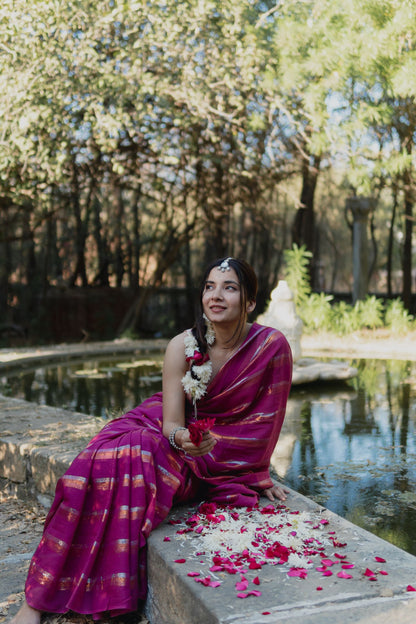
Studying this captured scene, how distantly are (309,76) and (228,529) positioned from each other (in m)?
6.90

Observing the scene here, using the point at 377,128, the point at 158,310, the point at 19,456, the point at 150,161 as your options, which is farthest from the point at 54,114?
the point at 158,310

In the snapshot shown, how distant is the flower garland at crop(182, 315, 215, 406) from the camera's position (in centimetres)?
245

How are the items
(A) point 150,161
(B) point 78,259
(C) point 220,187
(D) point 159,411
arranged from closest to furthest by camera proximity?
(D) point 159,411 → (A) point 150,161 → (C) point 220,187 → (B) point 78,259

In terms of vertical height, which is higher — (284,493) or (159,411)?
(159,411)

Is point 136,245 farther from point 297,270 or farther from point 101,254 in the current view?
point 297,270

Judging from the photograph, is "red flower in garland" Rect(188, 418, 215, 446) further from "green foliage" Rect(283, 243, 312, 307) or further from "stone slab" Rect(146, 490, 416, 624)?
"green foliage" Rect(283, 243, 312, 307)

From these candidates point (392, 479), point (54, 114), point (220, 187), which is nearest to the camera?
point (392, 479)

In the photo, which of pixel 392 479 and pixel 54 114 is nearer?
pixel 392 479

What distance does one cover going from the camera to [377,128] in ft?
39.7

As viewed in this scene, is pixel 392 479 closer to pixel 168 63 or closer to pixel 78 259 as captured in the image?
pixel 168 63

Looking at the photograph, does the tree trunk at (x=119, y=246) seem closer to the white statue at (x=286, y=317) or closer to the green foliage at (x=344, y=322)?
the green foliage at (x=344, y=322)

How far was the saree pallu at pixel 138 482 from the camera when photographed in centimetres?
205

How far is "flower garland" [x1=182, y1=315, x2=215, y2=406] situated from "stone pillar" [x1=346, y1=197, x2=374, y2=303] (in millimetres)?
9736

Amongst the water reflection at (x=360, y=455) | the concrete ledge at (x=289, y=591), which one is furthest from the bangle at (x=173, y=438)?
the water reflection at (x=360, y=455)
